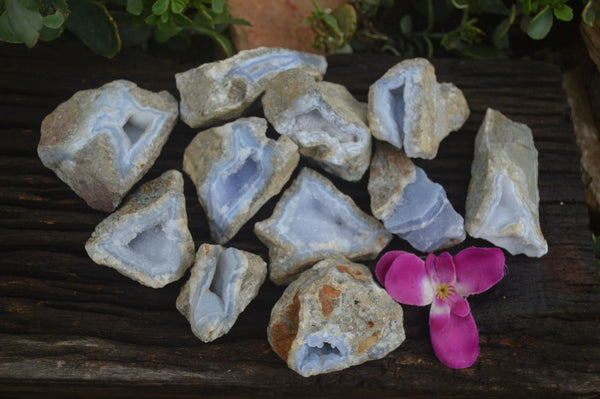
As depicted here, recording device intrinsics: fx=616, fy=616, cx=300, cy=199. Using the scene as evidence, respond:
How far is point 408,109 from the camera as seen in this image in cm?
116

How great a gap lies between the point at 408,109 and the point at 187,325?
591 mm

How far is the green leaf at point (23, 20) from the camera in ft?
3.53

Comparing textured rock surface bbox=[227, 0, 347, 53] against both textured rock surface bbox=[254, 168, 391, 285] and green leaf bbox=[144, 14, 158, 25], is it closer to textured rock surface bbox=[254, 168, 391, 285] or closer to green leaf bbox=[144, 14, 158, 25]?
green leaf bbox=[144, 14, 158, 25]

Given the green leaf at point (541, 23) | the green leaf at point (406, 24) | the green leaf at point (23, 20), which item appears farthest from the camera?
the green leaf at point (406, 24)

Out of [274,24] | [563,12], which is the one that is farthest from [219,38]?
[563,12]

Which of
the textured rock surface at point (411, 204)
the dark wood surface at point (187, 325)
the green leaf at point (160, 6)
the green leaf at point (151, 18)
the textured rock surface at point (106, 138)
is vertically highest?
the green leaf at point (160, 6)

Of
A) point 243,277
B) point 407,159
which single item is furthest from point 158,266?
point 407,159

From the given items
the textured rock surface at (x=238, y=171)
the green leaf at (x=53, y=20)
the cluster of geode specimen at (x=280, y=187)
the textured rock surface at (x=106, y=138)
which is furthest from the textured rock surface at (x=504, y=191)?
the green leaf at (x=53, y=20)

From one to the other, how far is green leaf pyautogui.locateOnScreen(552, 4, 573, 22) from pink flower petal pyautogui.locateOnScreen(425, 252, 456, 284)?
537 mm

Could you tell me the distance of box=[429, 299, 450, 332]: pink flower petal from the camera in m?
1.18

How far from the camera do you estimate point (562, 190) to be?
4.36 feet

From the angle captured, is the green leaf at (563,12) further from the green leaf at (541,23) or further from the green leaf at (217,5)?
the green leaf at (217,5)

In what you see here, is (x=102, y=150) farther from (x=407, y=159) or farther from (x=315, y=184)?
(x=407, y=159)

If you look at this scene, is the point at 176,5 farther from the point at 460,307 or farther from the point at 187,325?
the point at 460,307
